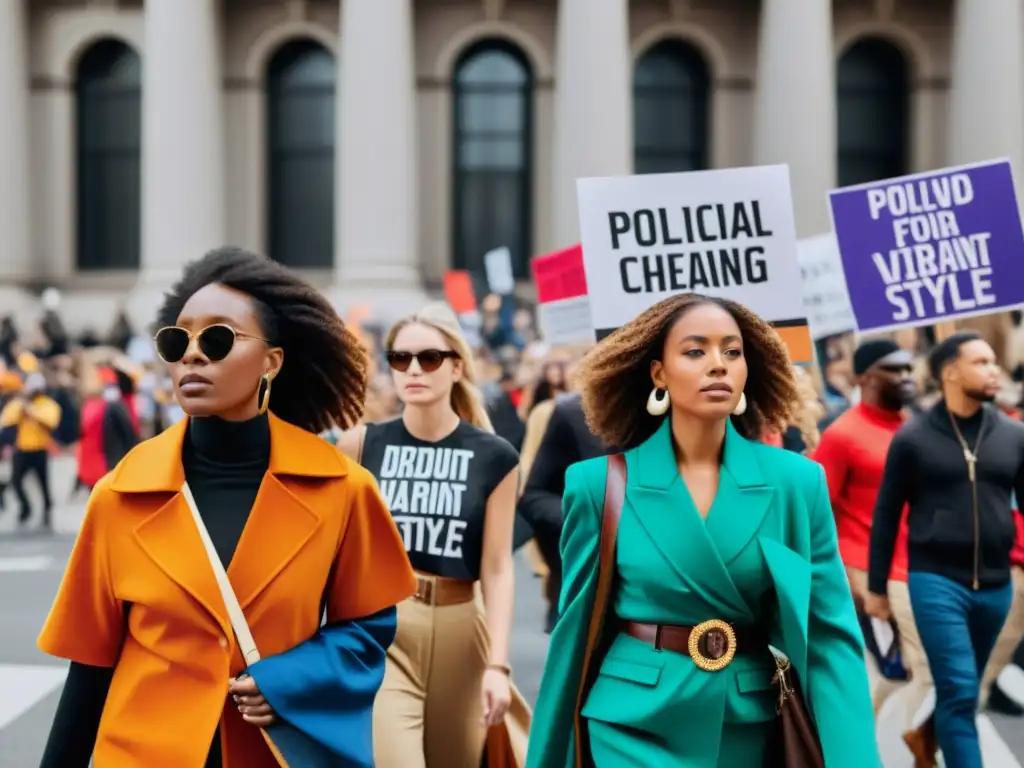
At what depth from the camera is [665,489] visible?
3701 mm

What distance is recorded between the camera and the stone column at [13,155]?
30.3 meters

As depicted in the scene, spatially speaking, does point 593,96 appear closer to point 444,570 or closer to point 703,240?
point 703,240

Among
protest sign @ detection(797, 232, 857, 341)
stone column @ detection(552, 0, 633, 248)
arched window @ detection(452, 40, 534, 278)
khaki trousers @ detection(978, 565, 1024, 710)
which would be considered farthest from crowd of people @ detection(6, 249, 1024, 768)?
arched window @ detection(452, 40, 534, 278)

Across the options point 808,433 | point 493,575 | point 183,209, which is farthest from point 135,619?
point 183,209

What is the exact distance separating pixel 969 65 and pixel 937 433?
24.3m

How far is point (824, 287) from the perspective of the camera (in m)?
12.2

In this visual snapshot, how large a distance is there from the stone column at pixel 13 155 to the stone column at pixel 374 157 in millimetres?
6816

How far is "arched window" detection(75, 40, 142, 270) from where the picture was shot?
1281 inches

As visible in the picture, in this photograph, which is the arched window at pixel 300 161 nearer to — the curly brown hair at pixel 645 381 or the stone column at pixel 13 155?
the stone column at pixel 13 155

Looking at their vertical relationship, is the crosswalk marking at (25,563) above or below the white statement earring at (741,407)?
below

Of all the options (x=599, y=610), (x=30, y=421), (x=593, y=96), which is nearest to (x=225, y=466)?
(x=599, y=610)

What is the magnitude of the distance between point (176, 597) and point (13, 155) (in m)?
29.3

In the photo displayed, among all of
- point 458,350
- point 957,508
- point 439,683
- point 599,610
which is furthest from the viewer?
point 957,508

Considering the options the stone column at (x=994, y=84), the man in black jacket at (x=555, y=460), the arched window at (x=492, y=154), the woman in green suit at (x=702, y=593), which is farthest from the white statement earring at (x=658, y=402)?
the arched window at (x=492, y=154)
